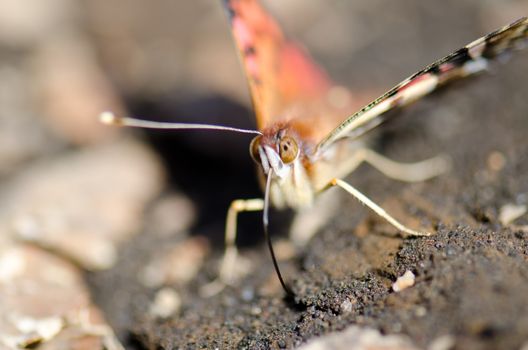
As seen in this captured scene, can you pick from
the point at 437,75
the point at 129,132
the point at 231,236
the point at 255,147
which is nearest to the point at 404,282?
the point at 255,147

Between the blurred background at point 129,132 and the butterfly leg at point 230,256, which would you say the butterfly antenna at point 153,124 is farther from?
the blurred background at point 129,132

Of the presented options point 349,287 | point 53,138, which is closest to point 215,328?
point 349,287

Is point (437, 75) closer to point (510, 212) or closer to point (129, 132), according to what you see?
point (510, 212)

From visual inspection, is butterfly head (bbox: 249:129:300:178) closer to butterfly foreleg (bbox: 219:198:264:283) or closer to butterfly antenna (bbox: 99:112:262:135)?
butterfly antenna (bbox: 99:112:262:135)

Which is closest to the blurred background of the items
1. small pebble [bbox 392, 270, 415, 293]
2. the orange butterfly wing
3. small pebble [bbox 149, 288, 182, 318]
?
small pebble [bbox 149, 288, 182, 318]

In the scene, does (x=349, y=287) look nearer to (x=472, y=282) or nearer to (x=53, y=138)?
(x=472, y=282)

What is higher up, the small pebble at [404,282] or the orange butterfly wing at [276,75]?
the orange butterfly wing at [276,75]

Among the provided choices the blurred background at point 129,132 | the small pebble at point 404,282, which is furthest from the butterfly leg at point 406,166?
the small pebble at point 404,282

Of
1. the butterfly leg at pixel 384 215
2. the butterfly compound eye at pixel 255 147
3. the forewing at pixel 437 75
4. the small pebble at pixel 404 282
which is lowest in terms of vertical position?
the small pebble at pixel 404 282
